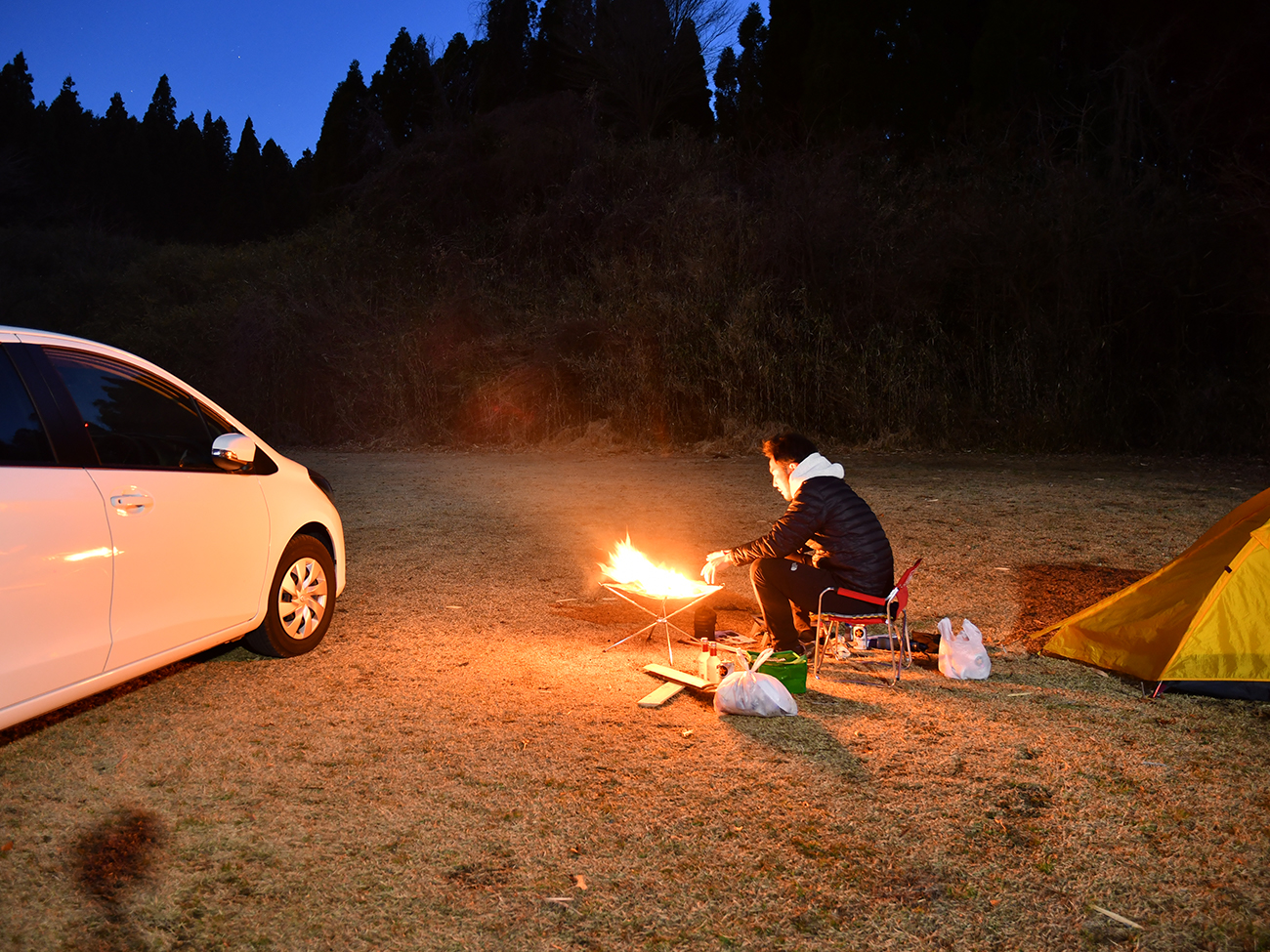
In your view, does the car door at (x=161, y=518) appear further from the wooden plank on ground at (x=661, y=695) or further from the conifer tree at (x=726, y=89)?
the conifer tree at (x=726, y=89)

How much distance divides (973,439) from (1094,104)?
10.5 metres

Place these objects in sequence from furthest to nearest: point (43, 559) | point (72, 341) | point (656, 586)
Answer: point (656, 586) → point (72, 341) → point (43, 559)

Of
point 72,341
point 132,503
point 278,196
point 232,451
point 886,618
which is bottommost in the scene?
point 886,618

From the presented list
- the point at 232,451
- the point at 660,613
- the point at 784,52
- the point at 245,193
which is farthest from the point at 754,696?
the point at 245,193

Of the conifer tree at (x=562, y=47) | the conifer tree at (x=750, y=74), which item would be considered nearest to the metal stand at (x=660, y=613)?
the conifer tree at (x=750, y=74)

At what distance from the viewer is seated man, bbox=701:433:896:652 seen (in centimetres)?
518

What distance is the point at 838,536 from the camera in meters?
5.20

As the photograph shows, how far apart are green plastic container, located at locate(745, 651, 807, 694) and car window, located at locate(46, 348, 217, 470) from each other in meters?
2.89

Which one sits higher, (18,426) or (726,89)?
(726,89)

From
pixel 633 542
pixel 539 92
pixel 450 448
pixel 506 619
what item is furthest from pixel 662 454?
pixel 539 92

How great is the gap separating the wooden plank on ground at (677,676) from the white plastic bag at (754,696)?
23cm

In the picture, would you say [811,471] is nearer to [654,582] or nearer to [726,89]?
[654,582]

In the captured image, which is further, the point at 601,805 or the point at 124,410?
the point at 124,410

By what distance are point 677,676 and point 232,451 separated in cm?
247
